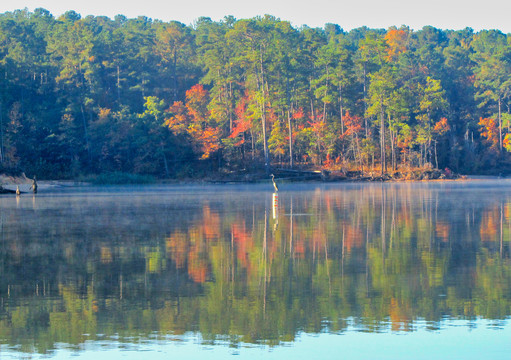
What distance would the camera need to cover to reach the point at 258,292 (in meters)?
10.7

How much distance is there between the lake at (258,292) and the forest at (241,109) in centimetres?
4931

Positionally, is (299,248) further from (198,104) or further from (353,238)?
(198,104)

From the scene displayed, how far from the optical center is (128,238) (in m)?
18.0

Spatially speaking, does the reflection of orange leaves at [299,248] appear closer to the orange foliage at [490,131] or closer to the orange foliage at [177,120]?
the orange foliage at [177,120]

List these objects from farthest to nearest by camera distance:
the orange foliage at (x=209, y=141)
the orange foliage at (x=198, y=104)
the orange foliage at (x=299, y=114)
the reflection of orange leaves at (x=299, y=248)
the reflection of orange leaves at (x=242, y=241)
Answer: the orange foliage at (x=299, y=114), the orange foliage at (x=198, y=104), the orange foliage at (x=209, y=141), the reflection of orange leaves at (x=299, y=248), the reflection of orange leaves at (x=242, y=241)

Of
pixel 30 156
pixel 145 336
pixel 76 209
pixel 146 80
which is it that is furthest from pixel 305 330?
pixel 146 80

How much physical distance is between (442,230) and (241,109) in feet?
188

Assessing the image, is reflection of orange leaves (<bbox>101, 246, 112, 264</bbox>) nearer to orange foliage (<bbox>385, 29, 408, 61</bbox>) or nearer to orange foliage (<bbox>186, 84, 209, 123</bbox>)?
orange foliage (<bbox>186, 84, 209, 123</bbox>)

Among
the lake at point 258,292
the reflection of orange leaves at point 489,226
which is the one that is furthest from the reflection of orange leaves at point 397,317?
the reflection of orange leaves at point 489,226

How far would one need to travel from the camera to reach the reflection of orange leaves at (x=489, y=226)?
57.7 feet

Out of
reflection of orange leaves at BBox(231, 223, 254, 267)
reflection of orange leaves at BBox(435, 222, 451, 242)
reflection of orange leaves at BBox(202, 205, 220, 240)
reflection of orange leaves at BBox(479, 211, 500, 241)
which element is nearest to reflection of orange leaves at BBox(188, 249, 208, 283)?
reflection of orange leaves at BBox(231, 223, 254, 267)

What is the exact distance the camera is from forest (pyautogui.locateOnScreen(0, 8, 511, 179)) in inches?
2721

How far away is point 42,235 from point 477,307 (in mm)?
12818

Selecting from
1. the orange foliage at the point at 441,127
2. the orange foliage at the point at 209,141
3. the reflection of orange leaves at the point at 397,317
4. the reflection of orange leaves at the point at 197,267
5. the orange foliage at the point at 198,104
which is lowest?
the reflection of orange leaves at the point at 397,317
